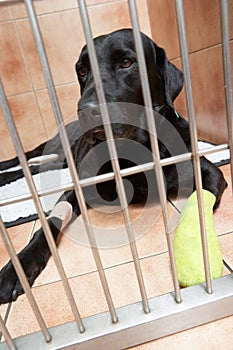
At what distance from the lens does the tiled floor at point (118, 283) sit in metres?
0.51

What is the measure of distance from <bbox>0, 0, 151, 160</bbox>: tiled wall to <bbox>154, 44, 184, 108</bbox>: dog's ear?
0.98 metres

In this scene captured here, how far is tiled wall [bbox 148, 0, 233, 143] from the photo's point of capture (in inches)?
46.8

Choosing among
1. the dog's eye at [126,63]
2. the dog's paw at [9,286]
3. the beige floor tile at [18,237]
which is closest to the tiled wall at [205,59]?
the dog's eye at [126,63]

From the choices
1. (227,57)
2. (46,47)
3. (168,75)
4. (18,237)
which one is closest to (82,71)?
(168,75)

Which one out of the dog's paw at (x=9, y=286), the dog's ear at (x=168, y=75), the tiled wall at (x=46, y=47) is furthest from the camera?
the tiled wall at (x=46, y=47)

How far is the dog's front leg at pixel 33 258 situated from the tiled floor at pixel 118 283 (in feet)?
0.06

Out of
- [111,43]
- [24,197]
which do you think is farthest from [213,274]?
[111,43]

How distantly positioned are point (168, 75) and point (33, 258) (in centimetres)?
65

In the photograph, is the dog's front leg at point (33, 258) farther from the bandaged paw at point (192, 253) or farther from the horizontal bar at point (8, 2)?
Answer: the horizontal bar at point (8, 2)

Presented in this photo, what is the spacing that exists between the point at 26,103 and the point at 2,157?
1.21ft

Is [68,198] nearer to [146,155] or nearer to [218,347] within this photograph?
[146,155]

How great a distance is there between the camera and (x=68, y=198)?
3.19ft

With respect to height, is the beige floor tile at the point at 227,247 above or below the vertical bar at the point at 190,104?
below

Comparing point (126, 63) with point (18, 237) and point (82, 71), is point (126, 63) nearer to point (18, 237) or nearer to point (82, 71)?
point (82, 71)
